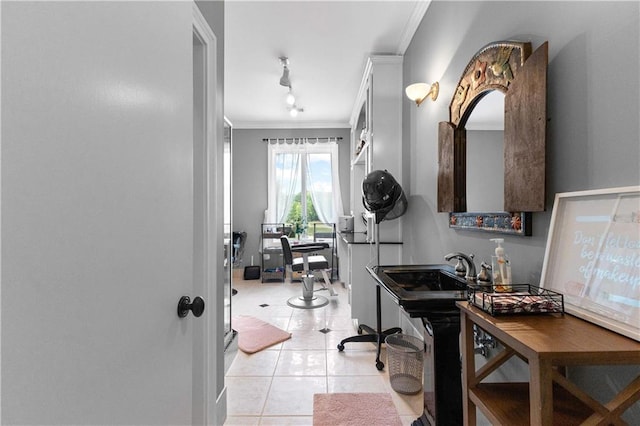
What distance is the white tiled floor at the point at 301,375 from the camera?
178 centimetres

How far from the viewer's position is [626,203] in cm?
78

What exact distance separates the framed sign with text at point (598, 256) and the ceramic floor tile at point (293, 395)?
154 cm

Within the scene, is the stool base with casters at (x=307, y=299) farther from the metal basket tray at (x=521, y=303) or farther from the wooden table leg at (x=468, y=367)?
the metal basket tray at (x=521, y=303)

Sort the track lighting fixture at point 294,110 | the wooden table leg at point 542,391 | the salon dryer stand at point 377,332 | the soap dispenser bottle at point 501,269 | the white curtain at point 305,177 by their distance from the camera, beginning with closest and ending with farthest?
the wooden table leg at point 542,391 < the soap dispenser bottle at point 501,269 < the salon dryer stand at point 377,332 < the track lighting fixture at point 294,110 < the white curtain at point 305,177

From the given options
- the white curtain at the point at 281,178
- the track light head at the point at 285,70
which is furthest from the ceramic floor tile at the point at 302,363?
the white curtain at the point at 281,178

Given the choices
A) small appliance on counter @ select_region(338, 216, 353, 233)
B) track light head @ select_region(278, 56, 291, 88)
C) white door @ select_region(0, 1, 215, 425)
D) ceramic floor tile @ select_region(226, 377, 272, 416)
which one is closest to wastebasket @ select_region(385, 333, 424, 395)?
ceramic floor tile @ select_region(226, 377, 272, 416)

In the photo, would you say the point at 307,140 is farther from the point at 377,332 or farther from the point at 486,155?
the point at 486,155

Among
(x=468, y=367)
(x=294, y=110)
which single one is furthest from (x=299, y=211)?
(x=468, y=367)

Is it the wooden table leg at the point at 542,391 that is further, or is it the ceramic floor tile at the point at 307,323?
the ceramic floor tile at the point at 307,323

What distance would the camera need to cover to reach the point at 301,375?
7.13ft

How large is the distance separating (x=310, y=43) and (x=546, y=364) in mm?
2992

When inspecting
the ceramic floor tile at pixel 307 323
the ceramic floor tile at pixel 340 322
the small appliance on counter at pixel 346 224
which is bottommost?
the ceramic floor tile at pixel 307 323

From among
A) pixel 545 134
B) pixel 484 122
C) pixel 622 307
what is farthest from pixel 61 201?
pixel 484 122

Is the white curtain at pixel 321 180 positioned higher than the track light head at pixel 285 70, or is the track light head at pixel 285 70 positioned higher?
the track light head at pixel 285 70
